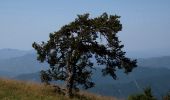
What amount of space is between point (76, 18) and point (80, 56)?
7.71ft

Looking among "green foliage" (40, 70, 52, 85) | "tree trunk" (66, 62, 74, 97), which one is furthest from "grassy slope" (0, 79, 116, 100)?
"tree trunk" (66, 62, 74, 97)

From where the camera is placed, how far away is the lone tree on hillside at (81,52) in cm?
2391

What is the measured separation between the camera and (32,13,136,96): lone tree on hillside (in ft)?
78.4

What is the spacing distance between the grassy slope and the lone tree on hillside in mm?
940

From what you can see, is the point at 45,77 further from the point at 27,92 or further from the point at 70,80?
the point at 27,92

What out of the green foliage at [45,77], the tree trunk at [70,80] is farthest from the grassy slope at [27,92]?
the tree trunk at [70,80]

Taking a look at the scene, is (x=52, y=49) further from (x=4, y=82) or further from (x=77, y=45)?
(x=4, y=82)

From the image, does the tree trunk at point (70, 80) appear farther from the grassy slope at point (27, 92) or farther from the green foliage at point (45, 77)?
the green foliage at point (45, 77)

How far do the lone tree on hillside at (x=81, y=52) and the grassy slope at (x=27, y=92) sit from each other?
3.08 ft

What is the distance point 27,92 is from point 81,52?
411 cm

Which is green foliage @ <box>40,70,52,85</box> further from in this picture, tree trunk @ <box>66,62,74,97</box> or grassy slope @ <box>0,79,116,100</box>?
tree trunk @ <box>66,62,74,97</box>

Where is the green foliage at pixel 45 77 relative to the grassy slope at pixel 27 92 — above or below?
above

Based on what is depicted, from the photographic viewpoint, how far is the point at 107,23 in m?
23.9

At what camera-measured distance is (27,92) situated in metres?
22.6
